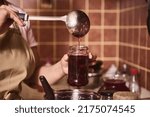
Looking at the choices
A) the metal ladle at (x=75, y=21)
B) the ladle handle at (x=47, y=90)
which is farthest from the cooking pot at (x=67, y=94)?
the metal ladle at (x=75, y=21)

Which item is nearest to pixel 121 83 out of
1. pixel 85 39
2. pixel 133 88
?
pixel 133 88

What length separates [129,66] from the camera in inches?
32.1

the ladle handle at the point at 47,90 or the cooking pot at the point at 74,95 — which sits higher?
the ladle handle at the point at 47,90

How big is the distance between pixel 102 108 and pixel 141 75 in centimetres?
35

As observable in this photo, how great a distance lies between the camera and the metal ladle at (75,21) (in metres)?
0.55

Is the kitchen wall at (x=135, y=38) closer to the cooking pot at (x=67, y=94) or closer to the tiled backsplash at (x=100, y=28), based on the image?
the tiled backsplash at (x=100, y=28)

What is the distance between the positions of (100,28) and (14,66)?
188mm

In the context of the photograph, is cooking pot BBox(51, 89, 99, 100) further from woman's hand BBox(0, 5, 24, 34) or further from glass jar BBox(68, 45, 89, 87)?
woman's hand BBox(0, 5, 24, 34)

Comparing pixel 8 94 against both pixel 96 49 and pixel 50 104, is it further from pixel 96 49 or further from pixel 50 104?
pixel 96 49

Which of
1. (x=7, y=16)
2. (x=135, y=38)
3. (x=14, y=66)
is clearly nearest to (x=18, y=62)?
(x=14, y=66)

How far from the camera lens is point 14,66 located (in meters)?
0.58

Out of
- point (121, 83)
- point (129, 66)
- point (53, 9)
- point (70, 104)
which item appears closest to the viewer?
point (70, 104)

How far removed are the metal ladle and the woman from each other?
46 mm

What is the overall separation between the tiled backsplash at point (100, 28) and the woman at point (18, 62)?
19 millimetres
